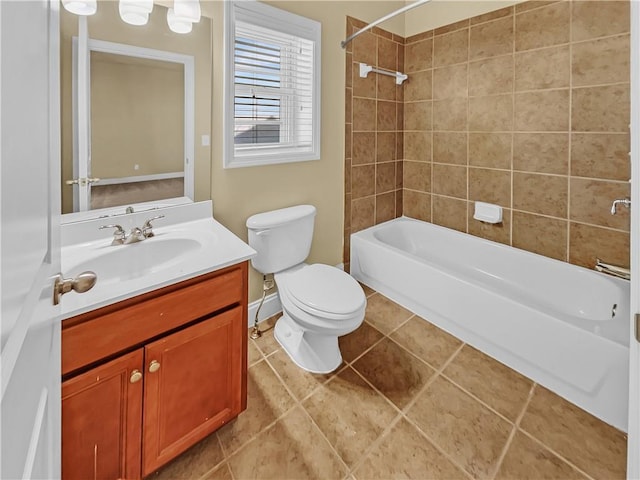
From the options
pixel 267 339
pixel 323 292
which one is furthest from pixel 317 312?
pixel 267 339

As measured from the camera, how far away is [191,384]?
1.24m

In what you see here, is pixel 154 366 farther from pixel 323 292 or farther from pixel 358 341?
pixel 358 341

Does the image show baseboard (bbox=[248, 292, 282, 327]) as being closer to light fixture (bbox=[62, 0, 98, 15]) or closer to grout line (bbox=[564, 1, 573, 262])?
light fixture (bbox=[62, 0, 98, 15])

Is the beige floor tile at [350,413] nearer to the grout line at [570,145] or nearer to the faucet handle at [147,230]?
the faucet handle at [147,230]

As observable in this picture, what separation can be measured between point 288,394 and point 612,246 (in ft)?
6.88

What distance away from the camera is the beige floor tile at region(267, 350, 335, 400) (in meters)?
1.71

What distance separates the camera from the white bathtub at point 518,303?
151cm

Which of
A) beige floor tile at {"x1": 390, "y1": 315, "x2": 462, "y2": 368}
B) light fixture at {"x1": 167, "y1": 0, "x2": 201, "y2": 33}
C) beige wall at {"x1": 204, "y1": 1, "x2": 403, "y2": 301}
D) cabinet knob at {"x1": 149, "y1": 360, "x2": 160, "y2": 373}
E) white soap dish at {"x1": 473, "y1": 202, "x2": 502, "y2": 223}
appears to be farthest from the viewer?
white soap dish at {"x1": 473, "y1": 202, "x2": 502, "y2": 223}

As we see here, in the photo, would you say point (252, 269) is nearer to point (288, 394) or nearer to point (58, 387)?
point (288, 394)

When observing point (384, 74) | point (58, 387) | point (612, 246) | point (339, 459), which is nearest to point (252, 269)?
point (339, 459)

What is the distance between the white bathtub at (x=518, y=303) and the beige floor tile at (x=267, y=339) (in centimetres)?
87

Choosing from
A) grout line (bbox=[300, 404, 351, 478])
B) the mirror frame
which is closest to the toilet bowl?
grout line (bbox=[300, 404, 351, 478])

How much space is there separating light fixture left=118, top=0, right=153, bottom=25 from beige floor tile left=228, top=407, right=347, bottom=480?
1923 millimetres

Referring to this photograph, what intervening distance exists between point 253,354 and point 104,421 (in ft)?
3.20
